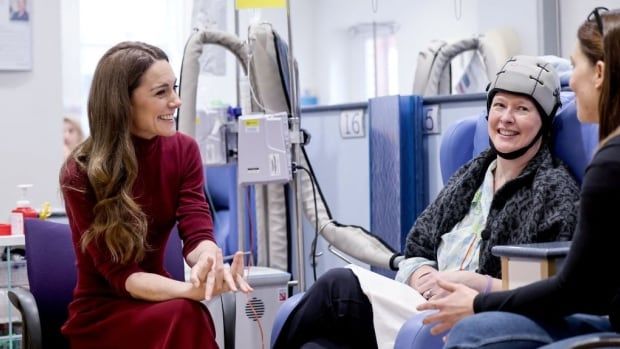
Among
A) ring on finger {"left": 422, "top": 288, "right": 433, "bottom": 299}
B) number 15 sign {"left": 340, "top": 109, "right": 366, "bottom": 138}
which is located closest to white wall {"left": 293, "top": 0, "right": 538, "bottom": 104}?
number 15 sign {"left": 340, "top": 109, "right": 366, "bottom": 138}

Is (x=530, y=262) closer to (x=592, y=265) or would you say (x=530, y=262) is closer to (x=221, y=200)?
A: (x=592, y=265)

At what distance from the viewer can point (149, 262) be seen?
240 centimetres

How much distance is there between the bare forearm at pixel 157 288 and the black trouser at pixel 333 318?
0.92ft

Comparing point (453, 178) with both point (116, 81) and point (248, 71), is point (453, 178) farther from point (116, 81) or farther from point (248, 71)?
point (248, 71)

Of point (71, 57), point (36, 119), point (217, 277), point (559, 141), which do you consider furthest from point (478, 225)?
point (71, 57)

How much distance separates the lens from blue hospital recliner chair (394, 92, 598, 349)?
6.64 ft

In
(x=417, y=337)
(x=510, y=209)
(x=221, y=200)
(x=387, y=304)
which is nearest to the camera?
(x=417, y=337)

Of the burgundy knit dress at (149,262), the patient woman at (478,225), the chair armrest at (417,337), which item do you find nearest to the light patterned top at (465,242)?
the patient woman at (478,225)

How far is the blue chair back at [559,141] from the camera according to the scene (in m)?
2.38

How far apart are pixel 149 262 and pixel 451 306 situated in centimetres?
87

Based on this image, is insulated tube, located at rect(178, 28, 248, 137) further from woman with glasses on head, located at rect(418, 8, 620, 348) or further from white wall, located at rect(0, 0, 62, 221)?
woman with glasses on head, located at rect(418, 8, 620, 348)

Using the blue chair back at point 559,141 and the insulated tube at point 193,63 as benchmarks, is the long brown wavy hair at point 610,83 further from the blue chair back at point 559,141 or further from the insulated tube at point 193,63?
the insulated tube at point 193,63

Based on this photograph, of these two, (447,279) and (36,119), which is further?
(36,119)

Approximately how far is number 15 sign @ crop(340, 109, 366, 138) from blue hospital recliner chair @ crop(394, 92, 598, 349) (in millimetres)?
1428
